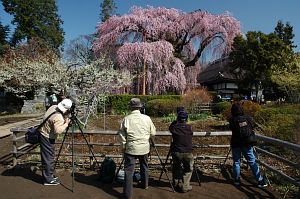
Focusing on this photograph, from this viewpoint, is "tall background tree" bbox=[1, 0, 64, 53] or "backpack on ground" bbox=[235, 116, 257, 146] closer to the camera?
"backpack on ground" bbox=[235, 116, 257, 146]

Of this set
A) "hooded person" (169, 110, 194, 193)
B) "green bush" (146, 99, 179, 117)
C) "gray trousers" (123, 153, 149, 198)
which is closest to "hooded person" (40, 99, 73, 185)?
"gray trousers" (123, 153, 149, 198)

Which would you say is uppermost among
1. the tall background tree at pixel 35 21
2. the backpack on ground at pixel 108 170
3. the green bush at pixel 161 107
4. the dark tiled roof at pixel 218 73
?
the tall background tree at pixel 35 21

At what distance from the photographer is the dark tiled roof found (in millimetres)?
32581

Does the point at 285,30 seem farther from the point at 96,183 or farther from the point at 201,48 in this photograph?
the point at 96,183

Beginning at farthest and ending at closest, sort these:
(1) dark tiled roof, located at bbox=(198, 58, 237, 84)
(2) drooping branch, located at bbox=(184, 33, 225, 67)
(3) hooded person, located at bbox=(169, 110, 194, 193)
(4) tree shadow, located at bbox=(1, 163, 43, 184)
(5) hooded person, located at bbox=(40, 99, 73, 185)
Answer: (1) dark tiled roof, located at bbox=(198, 58, 237, 84)
(2) drooping branch, located at bbox=(184, 33, 225, 67)
(4) tree shadow, located at bbox=(1, 163, 43, 184)
(5) hooded person, located at bbox=(40, 99, 73, 185)
(3) hooded person, located at bbox=(169, 110, 194, 193)

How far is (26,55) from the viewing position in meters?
32.5

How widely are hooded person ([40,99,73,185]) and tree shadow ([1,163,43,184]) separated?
36 centimetres

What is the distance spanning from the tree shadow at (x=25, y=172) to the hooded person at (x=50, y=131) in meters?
0.36

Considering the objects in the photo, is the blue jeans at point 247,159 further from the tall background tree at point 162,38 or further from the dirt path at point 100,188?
the tall background tree at point 162,38

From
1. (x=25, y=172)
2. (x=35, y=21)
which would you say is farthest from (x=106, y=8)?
(x=25, y=172)

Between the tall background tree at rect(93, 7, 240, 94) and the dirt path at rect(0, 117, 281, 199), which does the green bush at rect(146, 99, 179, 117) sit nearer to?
the tall background tree at rect(93, 7, 240, 94)

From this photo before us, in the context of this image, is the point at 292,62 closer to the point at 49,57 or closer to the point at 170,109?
the point at 170,109

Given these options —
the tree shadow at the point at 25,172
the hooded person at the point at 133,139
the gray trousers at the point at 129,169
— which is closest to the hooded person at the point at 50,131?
the tree shadow at the point at 25,172

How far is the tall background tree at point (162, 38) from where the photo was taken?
1076 inches
